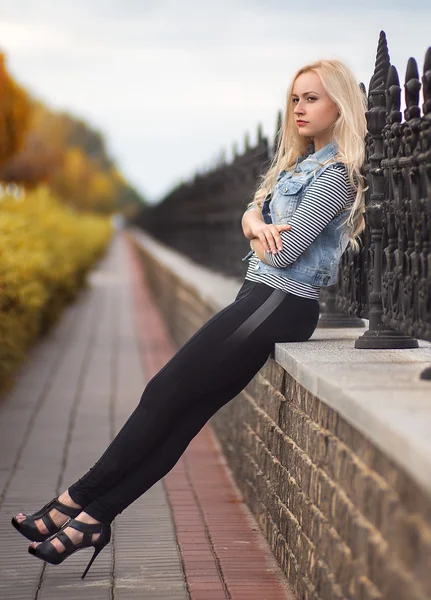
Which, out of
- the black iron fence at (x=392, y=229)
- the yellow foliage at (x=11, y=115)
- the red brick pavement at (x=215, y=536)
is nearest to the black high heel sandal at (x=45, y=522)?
the red brick pavement at (x=215, y=536)

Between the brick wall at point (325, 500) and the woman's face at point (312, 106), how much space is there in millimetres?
974

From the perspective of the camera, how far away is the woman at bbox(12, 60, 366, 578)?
4.32 metres

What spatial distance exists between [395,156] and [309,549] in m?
1.38

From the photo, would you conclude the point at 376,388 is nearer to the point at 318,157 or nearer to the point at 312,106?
the point at 318,157

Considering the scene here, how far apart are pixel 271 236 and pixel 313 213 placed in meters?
0.18

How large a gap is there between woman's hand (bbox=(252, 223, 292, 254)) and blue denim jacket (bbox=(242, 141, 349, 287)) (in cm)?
12

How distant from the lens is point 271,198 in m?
4.73

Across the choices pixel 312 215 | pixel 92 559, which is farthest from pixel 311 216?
pixel 92 559

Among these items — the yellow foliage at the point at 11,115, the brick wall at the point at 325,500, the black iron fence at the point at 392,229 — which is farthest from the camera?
the yellow foliage at the point at 11,115

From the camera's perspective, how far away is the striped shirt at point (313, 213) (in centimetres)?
434

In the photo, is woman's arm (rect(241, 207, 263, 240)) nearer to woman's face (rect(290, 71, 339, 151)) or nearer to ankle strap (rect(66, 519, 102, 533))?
woman's face (rect(290, 71, 339, 151))

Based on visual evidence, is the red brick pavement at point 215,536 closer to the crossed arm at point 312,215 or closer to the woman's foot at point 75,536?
the woman's foot at point 75,536

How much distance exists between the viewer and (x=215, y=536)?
5234 mm

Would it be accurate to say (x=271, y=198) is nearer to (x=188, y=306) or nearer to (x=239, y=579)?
(x=239, y=579)
